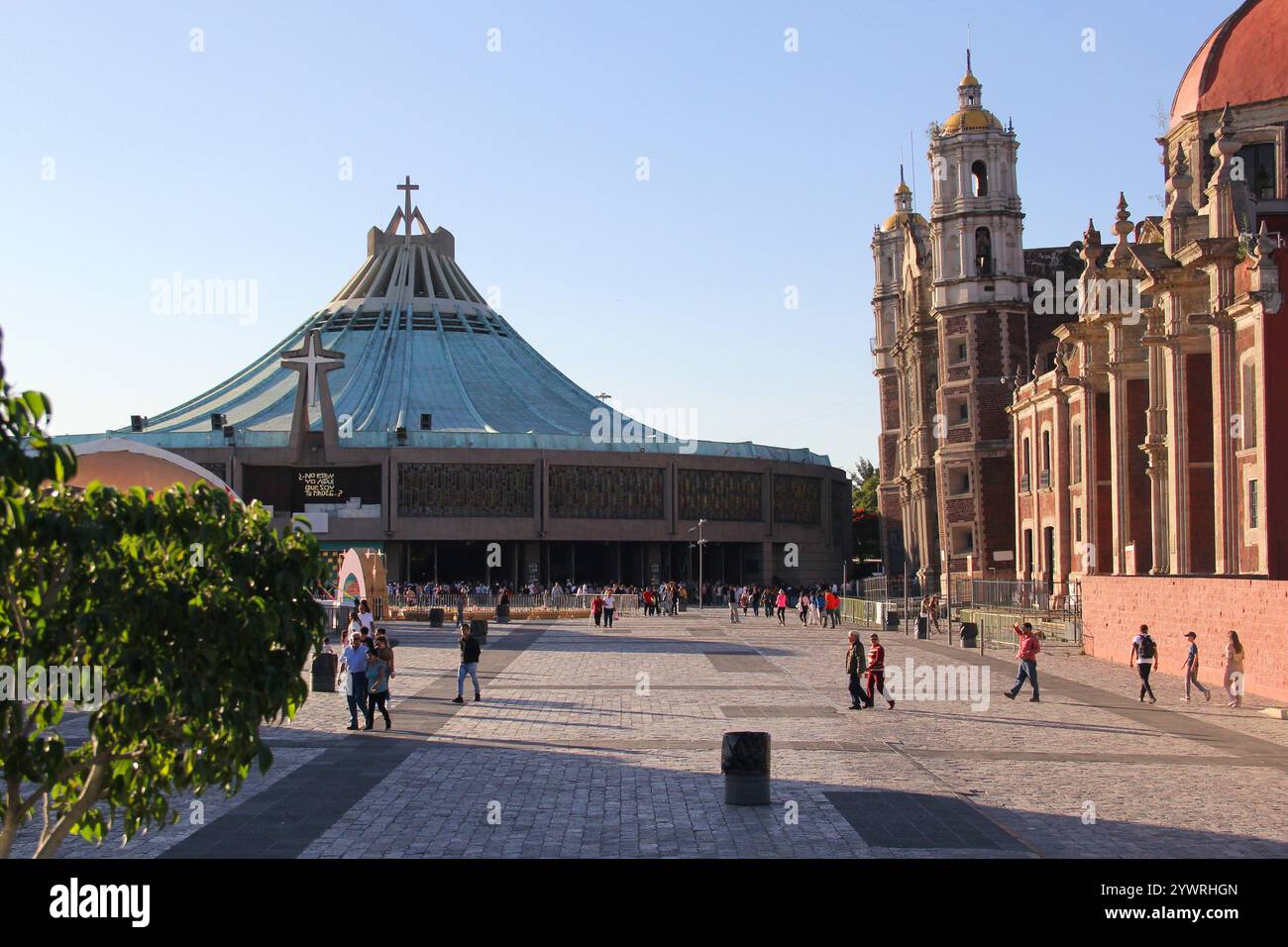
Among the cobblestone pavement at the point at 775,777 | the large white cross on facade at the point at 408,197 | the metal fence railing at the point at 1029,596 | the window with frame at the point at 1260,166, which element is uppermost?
the large white cross on facade at the point at 408,197

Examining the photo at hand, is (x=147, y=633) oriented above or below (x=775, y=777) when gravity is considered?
above

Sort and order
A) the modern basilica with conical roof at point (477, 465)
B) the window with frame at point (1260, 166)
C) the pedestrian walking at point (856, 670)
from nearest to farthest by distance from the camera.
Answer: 1. the pedestrian walking at point (856, 670)
2. the window with frame at point (1260, 166)
3. the modern basilica with conical roof at point (477, 465)

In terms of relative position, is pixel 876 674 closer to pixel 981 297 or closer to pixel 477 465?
pixel 981 297

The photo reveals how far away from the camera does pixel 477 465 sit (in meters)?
83.9

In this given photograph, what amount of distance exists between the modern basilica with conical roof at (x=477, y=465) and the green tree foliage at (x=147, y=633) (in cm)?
6449

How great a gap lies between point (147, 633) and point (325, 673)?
67.0 feet

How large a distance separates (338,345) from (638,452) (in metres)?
23.8

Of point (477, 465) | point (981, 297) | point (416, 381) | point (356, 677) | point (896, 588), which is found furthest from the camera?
point (416, 381)

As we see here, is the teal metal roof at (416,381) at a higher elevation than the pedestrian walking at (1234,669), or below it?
higher

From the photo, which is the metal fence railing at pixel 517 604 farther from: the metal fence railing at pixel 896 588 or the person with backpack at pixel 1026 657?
the person with backpack at pixel 1026 657

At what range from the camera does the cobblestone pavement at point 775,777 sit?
44.1 ft

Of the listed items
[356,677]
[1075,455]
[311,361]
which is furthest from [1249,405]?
[311,361]

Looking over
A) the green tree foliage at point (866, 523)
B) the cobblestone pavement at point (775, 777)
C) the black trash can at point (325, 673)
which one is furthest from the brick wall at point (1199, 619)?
the green tree foliage at point (866, 523)
